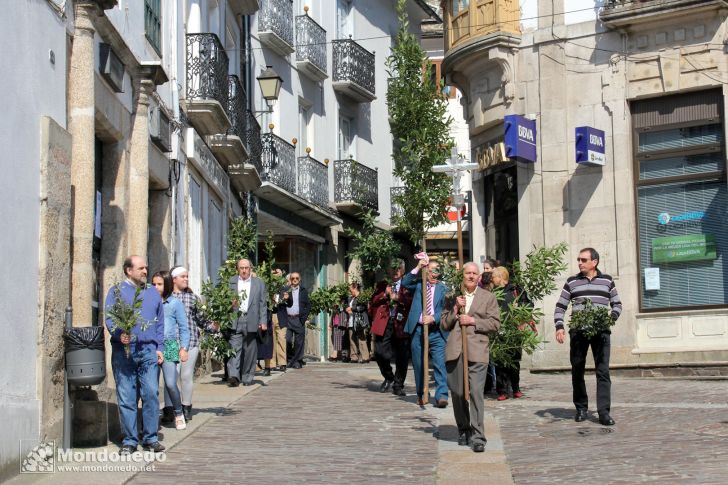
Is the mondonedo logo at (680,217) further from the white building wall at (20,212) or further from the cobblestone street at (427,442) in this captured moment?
the white building wall at (20,212)

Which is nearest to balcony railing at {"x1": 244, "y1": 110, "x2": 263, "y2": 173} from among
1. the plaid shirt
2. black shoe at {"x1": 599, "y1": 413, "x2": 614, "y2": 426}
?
the plaid shirt

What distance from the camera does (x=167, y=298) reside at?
1238cm

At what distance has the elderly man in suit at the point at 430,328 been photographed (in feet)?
46.8

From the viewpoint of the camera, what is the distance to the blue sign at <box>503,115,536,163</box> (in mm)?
21438

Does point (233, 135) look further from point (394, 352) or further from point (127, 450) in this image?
point (127, 450)

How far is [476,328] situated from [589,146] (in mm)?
10230

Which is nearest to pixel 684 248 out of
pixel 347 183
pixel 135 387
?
pixel 135 387

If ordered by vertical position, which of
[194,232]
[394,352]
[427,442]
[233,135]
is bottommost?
[427,442]

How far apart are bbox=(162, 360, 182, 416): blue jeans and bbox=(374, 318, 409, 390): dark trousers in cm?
435

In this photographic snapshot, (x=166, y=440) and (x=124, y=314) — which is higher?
(x=124, y=314)

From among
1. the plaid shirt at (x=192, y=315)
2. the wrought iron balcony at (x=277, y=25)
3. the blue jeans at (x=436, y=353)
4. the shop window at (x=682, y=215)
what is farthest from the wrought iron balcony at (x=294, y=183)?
the plaid shirt at (x=192, y=315)

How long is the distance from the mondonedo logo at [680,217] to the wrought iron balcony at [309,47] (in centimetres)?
1231

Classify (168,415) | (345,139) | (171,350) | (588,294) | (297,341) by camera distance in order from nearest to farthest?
(171,350) < (588,294) < (168,415) < (297,341) < (345,139)

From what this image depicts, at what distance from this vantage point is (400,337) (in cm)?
1588
